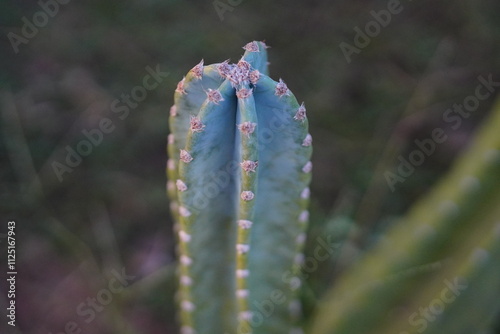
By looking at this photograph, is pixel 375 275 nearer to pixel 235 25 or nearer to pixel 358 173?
pixel 358 173

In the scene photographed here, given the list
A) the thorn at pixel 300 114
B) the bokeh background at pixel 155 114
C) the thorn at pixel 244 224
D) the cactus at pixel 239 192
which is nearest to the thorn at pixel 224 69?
the cactus at pixel 239 192

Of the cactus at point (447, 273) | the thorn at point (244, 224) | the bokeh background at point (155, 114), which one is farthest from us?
the bokeh background at point (155, 114)

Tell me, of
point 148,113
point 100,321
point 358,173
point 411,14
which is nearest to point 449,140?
point 358,173

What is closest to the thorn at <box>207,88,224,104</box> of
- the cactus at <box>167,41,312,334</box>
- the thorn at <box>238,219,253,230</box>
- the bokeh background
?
the cactus at <box>167,41,312,334</box>

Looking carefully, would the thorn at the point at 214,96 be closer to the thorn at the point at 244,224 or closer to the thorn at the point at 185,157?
the thorn at the point at 185,157

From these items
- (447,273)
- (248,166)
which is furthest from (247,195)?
(447,273)

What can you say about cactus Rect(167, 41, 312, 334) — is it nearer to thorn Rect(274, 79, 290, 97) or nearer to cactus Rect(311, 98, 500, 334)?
thorn Rect(274, 79, 290, 97)
